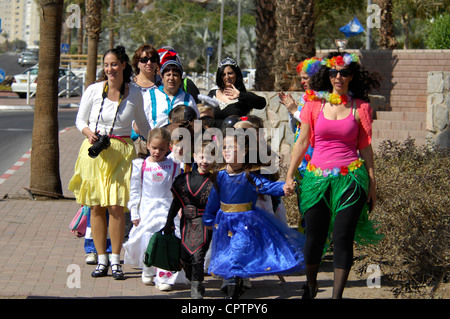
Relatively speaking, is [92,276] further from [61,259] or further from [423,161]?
[423,161]

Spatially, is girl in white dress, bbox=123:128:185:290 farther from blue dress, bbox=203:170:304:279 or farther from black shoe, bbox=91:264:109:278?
blue dress, bbox=203:170:304:279

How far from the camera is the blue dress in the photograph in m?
5.65

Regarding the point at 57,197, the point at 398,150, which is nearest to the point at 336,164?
the point at 398,150

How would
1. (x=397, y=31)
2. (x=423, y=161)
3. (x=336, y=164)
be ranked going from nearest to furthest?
(x=336, y=164)
(x=423, y=161)
(x=397, y=31)

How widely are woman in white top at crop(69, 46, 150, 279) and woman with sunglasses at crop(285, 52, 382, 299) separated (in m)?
1.73

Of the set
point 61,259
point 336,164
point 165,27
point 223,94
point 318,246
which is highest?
point 165,27

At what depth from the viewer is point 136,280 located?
6398mm

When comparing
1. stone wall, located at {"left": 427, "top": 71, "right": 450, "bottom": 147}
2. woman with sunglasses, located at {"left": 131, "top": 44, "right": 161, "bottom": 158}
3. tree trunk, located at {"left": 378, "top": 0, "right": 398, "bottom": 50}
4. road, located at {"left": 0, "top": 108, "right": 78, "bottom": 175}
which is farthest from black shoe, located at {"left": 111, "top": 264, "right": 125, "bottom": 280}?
tree trunk, located at {"left": 378, "top": 0, "right": 398, "bottom": 50}

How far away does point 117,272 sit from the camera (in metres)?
6.36

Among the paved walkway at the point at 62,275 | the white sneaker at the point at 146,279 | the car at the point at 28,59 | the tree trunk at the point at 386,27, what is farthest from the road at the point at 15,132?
the car at the point at 28,59

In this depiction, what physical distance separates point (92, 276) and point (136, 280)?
38 cm

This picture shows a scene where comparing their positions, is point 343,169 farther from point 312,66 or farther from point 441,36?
point 441,36

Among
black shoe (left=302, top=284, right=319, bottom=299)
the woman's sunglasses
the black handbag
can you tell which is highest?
the woman's sunglasses

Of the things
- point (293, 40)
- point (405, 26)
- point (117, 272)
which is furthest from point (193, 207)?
point (405, 26)
